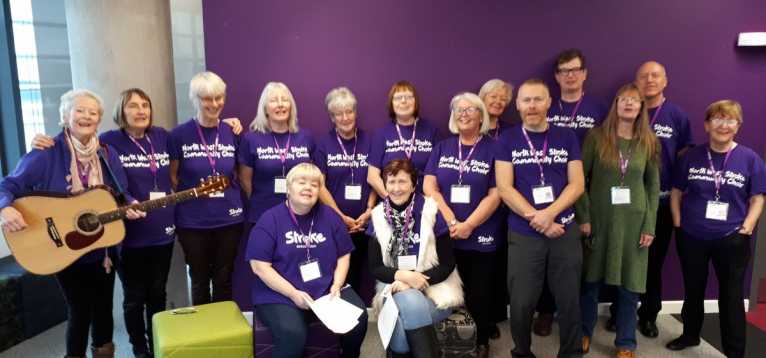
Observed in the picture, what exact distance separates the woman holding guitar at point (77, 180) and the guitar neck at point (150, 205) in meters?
0.03

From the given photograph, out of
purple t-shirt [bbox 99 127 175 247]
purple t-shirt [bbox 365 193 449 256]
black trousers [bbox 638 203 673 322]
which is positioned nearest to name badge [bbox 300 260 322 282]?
purple t-shirt [bbox 365 193 449 256]

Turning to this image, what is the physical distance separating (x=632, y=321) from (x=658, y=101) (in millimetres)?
1389

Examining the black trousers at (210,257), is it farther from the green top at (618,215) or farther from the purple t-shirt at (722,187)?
the purple t-shirt at (722,187)

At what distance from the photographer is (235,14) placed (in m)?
3.33

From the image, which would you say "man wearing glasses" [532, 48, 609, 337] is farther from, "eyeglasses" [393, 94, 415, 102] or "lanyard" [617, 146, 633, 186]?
"eyeglasses" [393, 94, 415, 102]

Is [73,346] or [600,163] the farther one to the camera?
[600,163]

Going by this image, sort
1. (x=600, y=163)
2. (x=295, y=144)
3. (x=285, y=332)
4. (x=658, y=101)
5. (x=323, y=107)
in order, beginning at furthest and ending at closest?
(x=323, y=107)
(x=658, y=101)
(x=295, y=144)
(x=600, y=163)
(x=285, y=332)

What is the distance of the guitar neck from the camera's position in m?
2.50

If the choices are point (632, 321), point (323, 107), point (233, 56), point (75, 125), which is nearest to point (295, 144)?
point (323, 107)

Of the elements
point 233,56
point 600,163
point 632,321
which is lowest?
point 632,321

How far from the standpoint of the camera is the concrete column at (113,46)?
320 centimetres

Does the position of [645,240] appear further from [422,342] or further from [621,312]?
[422,342]

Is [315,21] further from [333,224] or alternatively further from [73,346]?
[73,346]

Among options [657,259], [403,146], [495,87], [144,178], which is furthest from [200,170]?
[657,259]
